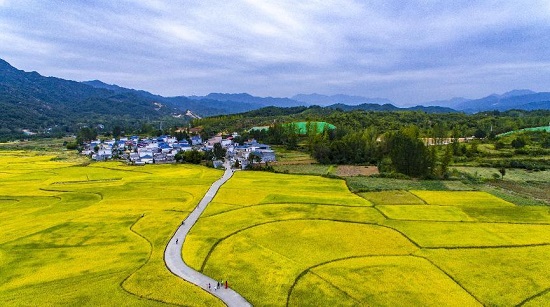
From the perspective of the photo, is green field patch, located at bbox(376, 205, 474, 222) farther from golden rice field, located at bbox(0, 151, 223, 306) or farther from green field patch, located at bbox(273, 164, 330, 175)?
green field patch, located at bbox(273, 164, 330, 175)

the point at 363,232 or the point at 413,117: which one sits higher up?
the point at 413,117

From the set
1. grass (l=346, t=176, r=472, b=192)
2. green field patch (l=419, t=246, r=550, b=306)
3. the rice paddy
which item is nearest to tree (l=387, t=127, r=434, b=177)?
grass (l=346, t=176, r=472, b=192)

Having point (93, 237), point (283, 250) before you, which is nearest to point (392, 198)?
point (283, 250)

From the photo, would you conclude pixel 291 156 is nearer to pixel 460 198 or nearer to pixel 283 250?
pixel 460 198

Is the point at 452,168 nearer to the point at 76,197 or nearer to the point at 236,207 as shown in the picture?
the point at 236,207

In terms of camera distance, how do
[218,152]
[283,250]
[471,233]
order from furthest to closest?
[218,152] → [471,233] → [283,250]

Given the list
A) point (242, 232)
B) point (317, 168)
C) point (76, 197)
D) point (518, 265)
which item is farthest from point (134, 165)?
point (518, 265)
